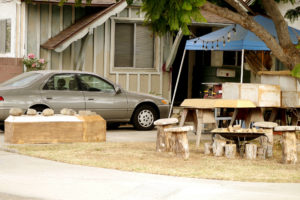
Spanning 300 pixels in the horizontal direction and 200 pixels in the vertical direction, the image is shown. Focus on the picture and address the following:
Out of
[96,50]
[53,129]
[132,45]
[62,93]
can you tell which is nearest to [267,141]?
[53,129]

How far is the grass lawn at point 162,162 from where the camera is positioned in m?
9.90

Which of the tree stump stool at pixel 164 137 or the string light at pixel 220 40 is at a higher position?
the string light at pixel 220 40

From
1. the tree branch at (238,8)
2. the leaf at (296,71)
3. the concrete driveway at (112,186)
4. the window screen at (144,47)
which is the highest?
the tree branch at (238,8)

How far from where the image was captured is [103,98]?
17141mm

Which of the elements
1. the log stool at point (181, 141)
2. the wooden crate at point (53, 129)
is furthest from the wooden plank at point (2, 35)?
the log stool at point (181, 141)

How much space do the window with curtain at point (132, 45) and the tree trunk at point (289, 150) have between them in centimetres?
1063

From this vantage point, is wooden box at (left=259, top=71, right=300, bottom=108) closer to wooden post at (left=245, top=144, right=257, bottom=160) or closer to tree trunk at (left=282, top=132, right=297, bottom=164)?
wooden post at (left=245, top=144, right=257, bottom=160)

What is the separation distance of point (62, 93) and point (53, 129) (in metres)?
2.88

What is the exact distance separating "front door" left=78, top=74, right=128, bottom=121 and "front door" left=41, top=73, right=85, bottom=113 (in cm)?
20

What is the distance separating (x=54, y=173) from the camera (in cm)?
977

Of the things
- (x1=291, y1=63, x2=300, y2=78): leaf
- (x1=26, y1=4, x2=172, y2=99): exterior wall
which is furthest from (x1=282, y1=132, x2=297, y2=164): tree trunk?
(x1=26, y1=4, x2=172, y2=99): exterior wall

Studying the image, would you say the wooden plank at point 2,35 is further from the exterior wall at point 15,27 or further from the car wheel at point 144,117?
the car wheel at point 144,117

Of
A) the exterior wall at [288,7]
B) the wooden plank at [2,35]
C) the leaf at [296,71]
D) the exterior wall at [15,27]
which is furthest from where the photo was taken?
the wooden plank at [2,35]

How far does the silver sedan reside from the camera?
52.0ft
